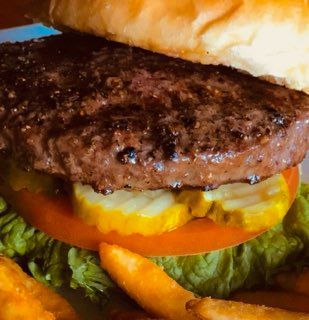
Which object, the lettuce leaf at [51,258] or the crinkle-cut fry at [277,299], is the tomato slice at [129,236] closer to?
the lettuce leaf at [51,258]

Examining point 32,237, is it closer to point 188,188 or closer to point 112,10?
point 188,188

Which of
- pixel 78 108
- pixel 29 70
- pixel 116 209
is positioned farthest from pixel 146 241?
pixel 29 70

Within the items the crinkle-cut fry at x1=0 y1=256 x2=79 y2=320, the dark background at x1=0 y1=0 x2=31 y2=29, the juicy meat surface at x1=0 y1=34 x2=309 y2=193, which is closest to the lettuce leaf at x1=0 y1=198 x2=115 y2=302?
the crinkle-cut fry at x1=0 y1=256 x2=79 y2=320

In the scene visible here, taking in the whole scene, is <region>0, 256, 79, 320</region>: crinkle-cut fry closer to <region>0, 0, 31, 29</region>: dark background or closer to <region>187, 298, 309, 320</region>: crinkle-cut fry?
<region>187, 298, 309, 320</region>: crinkle-cut fry

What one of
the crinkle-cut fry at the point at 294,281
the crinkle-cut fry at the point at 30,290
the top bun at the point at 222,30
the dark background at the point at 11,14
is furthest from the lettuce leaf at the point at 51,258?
the dark background at the point at 11,14

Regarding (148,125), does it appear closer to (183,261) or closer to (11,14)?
(183,261)

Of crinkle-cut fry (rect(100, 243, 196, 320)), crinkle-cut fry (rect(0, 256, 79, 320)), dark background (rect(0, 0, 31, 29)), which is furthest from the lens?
dark background (rect(0, 0, 31, 29))
